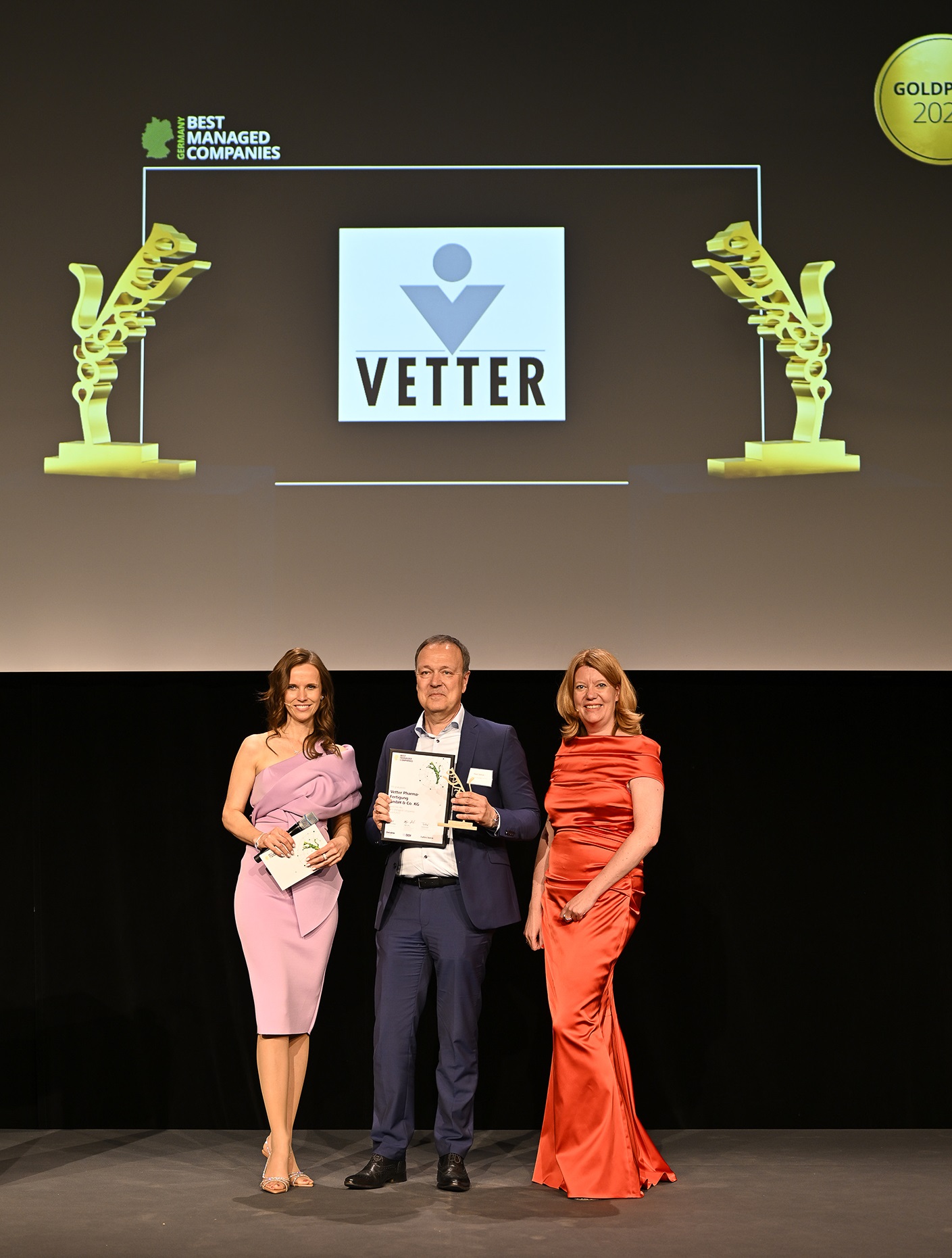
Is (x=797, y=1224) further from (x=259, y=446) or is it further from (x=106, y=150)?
(x=106, y=150)

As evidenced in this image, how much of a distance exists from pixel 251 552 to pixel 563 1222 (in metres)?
2.36

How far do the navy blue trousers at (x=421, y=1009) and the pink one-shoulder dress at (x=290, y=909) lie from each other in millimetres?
203

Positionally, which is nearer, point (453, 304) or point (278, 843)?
point (278, 843)

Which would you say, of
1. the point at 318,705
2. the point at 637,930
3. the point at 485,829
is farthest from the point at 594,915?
the point at 318,705

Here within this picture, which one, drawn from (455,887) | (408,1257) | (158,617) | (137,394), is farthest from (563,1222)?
(137,394)

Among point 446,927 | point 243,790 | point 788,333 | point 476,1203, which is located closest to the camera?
point 476,1203

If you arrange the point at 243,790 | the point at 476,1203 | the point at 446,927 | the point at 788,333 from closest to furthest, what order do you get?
the point at 476,1203, the point at 446,927, the point at 243,790, the point at 788,333

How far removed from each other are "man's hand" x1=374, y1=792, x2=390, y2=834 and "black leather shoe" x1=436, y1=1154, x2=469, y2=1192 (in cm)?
96

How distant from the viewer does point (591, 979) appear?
377 centimetres

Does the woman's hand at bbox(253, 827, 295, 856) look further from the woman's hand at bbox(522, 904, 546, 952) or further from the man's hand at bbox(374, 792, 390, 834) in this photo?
the woman's hand at bbox(522, 904, 546, 952)

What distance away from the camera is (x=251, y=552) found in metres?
4.59

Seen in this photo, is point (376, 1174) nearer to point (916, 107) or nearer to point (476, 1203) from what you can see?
point (476, 1203)

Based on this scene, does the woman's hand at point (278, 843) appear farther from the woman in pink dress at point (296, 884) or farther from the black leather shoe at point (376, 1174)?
the black leather shoe at point (376, 1174)

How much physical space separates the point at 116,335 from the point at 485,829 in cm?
222
